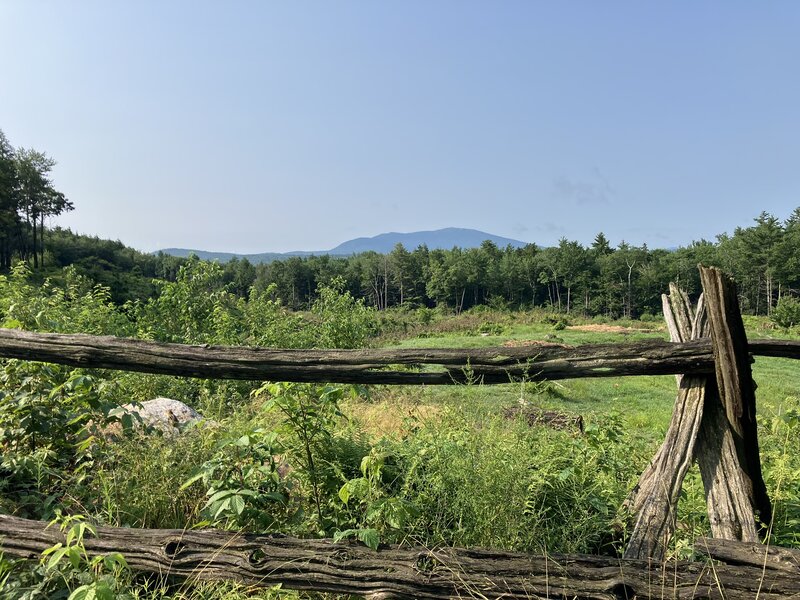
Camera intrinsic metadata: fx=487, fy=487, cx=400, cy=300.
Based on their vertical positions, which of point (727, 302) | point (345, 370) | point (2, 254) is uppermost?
point (2, 254)

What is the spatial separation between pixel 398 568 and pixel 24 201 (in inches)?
2880

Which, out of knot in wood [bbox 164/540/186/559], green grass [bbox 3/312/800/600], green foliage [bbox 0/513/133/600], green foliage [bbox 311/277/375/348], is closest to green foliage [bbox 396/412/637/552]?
green grass [bbox 3/312/800/600]

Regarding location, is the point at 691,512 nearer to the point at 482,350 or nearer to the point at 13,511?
the point at 482,350

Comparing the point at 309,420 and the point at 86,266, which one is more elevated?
the point at 86,266

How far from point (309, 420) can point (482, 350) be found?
3.60ft

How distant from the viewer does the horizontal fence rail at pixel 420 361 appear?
2.66 m

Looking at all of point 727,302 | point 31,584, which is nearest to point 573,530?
point 727,302

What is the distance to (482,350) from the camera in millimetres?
2789

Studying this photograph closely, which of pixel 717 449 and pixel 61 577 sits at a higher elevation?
pixel 717 449

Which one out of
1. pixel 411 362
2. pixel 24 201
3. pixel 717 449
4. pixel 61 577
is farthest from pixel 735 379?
pixel 24 201

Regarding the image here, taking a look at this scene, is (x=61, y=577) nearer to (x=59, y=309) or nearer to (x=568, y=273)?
(x=59, y=309)

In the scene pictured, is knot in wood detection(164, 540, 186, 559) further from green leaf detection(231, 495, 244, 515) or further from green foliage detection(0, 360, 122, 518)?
green foliage detection(0, 360, 122, 518)

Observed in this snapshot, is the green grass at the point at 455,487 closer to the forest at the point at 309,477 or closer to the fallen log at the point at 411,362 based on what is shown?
the forest at the point at 309,477

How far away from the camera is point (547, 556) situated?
214cm
